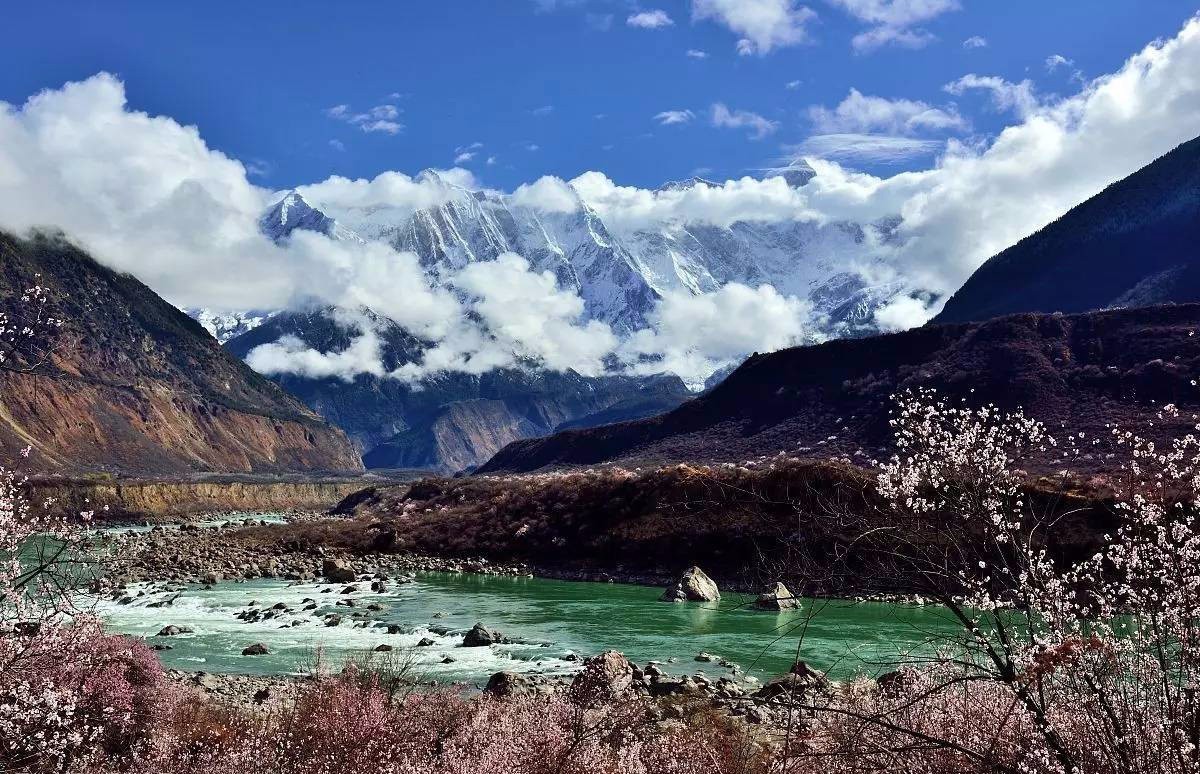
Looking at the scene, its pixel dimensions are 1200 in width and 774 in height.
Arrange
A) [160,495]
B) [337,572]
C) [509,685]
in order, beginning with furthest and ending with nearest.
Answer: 1. [160,495]
2. [337,572]
3. [509,685]

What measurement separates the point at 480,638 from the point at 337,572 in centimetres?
2780

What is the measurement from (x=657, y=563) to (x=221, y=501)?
137 m

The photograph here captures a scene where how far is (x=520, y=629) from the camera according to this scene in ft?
124

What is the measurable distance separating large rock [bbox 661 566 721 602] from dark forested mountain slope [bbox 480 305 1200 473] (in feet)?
162

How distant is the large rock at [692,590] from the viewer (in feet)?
160

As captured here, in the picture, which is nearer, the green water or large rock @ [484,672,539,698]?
large rock @ [484,672,539,698]

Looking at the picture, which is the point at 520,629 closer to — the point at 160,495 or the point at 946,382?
the point at 946,382

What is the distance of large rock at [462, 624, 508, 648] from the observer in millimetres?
33509

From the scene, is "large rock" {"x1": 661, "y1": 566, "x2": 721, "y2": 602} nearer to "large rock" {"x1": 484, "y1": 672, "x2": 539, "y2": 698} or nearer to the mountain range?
"large rock" {"x1": 484, "y1": 672, "x2": 539, "y2": 698}

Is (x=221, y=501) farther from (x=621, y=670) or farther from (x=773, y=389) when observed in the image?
(x=621, y=670)

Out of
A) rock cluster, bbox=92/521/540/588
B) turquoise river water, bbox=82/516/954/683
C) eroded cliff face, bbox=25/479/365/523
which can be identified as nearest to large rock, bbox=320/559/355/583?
rock cluster, bbox=92/521/540/588

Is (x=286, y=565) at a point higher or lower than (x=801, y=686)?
lower

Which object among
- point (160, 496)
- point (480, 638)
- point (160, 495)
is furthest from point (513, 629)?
point (160, 495)

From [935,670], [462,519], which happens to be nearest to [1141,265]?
[462,519]
